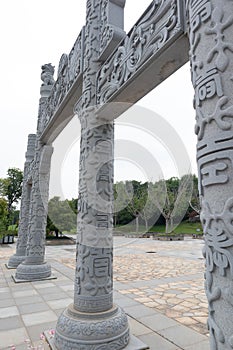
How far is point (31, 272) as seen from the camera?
4.60 metres

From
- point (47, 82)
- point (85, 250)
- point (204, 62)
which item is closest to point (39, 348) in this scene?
point (85, 250)

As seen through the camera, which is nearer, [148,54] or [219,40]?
[219,40]

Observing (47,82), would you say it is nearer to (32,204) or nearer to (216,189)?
(32,204)

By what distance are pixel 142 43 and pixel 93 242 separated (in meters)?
1.58

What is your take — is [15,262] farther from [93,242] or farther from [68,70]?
[68,70]

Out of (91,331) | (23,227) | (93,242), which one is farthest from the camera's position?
(23,227)

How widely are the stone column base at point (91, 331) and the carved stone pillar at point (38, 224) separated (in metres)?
2.92

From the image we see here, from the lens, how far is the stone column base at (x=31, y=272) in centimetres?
457

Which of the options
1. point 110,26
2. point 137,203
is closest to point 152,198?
point 137,203

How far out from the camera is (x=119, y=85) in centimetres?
181

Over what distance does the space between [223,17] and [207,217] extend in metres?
0.79

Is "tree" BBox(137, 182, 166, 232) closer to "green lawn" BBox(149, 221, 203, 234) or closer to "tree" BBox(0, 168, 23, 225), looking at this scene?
"green lawn" BBox(149, 221, 203, 234)

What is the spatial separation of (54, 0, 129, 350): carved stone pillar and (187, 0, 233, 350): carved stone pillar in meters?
1.28

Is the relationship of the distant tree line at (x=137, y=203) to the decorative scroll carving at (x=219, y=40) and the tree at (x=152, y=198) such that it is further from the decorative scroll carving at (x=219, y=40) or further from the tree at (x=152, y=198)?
the decorative scroll carving at (x=219, y=40)
